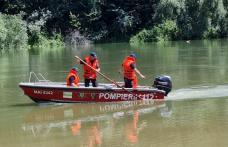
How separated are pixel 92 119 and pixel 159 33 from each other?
4326cm

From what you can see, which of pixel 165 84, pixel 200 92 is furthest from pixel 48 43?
pixel 165 84

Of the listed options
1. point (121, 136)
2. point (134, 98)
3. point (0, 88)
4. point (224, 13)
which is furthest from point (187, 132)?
point (224, 13)

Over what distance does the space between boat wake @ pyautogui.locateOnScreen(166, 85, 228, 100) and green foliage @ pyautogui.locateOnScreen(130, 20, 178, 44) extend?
36.1 meters

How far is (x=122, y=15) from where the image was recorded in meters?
60.4

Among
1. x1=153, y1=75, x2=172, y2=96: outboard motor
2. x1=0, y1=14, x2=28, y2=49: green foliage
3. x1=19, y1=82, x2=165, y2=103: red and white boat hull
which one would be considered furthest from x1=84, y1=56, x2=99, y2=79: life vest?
x1=0, y1=14, x2=28, y2=49: green foliage

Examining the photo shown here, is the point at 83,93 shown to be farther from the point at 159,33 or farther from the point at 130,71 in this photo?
the point at 159,33

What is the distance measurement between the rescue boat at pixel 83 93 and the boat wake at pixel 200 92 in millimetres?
1181

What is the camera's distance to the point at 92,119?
1574 centimetres

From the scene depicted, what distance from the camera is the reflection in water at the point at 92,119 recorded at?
13695 millimetres

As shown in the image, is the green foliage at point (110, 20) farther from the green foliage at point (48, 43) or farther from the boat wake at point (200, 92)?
the boat wake at point (200, 92)

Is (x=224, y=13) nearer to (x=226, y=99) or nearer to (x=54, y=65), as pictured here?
(x=54, y=65)

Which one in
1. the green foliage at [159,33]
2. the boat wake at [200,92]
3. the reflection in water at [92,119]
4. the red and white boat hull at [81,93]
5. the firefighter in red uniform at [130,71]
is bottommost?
the reflection in water at [92,119]

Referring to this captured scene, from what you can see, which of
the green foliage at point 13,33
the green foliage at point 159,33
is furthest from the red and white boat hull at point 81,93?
the green foliage at point 159,33

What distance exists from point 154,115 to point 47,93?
4.04 metres
